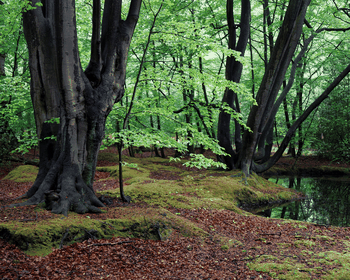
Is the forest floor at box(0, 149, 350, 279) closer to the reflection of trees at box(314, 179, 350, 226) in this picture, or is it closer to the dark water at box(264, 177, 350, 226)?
the dark water at box(264, 177, 350, 226)

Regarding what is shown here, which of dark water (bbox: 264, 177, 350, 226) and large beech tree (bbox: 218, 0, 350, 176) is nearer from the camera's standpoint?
dark water (bbox: 264, 177, 350, 226)

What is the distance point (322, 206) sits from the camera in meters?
9.70

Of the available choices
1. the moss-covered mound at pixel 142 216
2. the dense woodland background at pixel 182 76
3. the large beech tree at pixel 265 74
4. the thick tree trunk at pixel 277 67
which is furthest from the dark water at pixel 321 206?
the thick tree trunk at pixel 277 67

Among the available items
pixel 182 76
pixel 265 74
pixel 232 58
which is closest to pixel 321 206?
pixel 265 74

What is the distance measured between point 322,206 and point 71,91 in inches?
376

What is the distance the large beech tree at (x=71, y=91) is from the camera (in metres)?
4.67

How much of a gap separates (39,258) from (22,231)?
0.45m

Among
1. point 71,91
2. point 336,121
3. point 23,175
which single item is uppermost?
point 336,121

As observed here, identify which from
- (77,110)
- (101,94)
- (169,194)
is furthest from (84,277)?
(169,194)

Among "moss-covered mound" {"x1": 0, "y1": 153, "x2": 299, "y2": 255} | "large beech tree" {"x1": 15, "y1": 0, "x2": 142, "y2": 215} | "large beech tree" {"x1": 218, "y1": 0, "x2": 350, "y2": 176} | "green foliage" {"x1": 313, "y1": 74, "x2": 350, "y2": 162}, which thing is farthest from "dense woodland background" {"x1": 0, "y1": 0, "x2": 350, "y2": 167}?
"moss-covered mound" {"x1": 0, "y1": 153, "x2": 299, "y2": 255}

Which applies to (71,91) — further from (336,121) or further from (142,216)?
(336,121)

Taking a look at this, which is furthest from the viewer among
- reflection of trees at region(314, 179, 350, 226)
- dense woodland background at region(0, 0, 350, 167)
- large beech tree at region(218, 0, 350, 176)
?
large beech tree at region(218, 0, 350, 176)

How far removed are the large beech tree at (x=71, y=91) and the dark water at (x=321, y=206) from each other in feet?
20.8

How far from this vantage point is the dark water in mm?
8227
